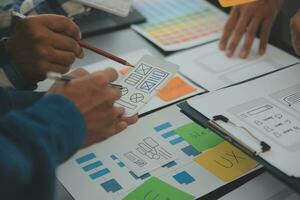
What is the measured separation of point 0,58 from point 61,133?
37 centimetres

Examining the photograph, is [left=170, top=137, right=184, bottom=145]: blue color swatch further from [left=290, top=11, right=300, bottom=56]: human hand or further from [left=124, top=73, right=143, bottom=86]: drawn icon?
[left=290, top=11, right=300, bottom=56]: human hand

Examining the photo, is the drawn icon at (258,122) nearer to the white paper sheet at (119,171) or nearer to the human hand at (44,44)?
the white paper sheet at (119,171)

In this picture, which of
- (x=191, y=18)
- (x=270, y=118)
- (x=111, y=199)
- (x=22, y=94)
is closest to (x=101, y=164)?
(x=111, y=199)

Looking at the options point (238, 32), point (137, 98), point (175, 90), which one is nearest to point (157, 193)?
point (137, 98)

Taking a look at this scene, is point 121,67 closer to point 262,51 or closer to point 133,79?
point 133,79

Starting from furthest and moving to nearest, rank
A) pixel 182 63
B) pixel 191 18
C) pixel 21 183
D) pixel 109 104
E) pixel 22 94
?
pixel 191 18 < pixel 182 63 < pixel 22 94 < pixel 109 104 < pixel 21 183

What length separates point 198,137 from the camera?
0.85 m

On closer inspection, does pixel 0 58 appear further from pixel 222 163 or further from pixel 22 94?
pixel 222 163

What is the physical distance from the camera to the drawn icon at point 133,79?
0.86 meters

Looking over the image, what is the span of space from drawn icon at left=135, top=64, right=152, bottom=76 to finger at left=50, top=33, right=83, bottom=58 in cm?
13

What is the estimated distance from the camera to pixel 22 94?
824 mm

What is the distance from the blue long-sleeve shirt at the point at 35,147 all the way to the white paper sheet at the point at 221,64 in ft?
1.46

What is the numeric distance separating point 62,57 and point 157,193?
1.06ft

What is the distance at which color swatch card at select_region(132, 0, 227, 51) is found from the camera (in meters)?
1.15
